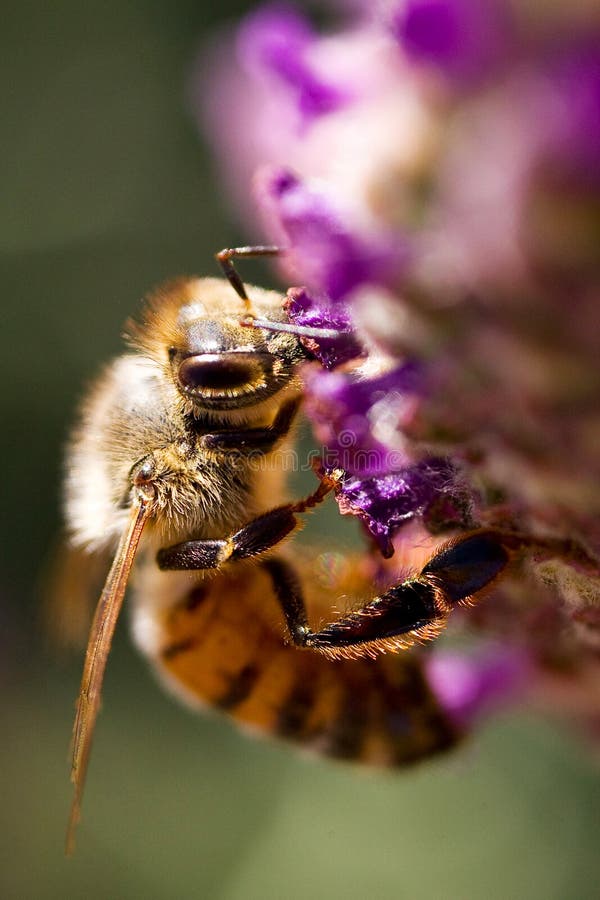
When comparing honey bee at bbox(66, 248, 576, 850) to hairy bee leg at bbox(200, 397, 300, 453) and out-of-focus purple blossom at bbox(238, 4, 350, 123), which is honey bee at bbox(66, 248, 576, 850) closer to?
hairy bee leg at bbox(200, 397, 300, 453)

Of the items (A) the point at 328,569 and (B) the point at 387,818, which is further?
(B) the point at 387,818

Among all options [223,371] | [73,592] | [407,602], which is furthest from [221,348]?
[73,592]

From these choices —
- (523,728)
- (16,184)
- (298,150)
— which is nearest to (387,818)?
(523,728)

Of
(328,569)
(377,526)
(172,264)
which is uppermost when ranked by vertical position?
(377,526)

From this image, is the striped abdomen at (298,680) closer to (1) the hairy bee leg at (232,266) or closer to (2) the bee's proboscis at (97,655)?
(2) the bee's proboscis at (97,655)

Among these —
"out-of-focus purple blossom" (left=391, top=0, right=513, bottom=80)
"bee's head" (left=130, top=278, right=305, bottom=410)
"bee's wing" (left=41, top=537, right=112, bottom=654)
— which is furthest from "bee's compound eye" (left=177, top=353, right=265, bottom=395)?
"bee's wing" (left=41, top=537, right=112, bottom=654)

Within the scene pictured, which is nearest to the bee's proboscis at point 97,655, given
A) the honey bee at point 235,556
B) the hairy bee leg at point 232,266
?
the honey bee at point 235,556

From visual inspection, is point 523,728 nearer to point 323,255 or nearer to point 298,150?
point 298,150
